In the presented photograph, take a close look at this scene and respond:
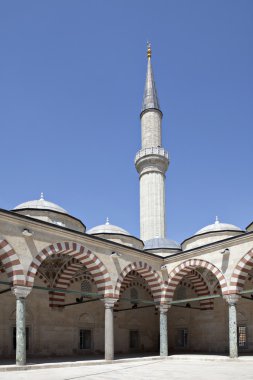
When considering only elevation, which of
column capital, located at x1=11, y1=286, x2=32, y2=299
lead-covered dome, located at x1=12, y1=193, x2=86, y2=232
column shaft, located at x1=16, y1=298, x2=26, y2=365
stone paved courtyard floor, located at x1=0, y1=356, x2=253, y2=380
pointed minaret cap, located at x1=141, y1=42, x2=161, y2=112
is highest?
pointed minaret cap, located at x1=141, y1=42, x2=161, y2=112

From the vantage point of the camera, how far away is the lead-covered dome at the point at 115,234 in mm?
20062

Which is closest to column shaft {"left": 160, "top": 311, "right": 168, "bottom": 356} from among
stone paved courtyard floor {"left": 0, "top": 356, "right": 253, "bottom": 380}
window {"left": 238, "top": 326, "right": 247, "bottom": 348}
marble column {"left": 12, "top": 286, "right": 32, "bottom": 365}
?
window {"left": 238, "top": 326, "right": 247, "bottom": 348}

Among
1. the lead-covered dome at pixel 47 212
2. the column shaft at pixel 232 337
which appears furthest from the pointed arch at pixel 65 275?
the column shaft at pixel 232 337

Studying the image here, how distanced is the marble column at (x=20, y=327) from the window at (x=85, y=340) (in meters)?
6.28

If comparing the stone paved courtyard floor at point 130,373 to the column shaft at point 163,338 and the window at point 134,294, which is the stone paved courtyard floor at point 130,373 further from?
the window at point 134,294

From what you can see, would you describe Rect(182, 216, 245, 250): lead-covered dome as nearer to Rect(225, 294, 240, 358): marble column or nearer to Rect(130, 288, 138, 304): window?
Rect(130, 288, 138, 304): window

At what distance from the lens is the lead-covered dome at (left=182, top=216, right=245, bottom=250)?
19.3 metres

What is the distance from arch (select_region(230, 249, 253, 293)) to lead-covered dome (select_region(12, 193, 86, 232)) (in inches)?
301

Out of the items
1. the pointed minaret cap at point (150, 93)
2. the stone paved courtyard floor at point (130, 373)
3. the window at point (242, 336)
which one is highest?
the pointed minaret cap at point (150, 93)

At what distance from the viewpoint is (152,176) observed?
1085 inches

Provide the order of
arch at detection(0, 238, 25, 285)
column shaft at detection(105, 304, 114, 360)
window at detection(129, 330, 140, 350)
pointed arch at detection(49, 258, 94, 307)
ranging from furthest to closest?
window at detection(129, 330, 140, 350), pointed arch at detection(49, 258, 94, 307), column shaft at detection(105, 304, 114, 360), arch at detection(0, 238, 25, 285)

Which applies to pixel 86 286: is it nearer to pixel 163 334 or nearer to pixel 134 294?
pixel 134 294

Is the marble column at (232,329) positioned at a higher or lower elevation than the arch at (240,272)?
lower

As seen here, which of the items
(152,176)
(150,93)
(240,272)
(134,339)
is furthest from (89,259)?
(150,93)
